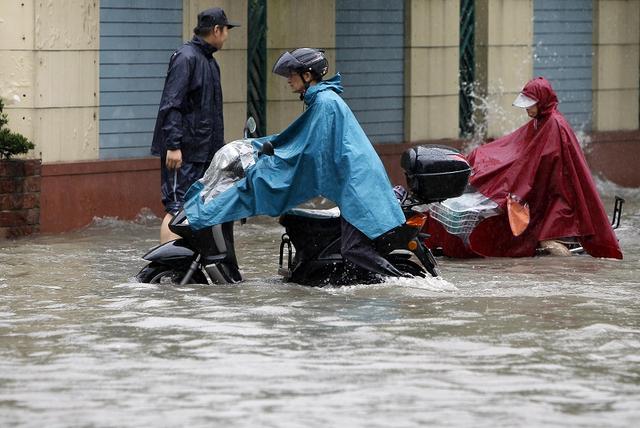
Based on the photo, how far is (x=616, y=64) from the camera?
21.0 m

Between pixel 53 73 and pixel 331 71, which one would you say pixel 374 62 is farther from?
pixel 53 73

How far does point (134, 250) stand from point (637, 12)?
9675 millimetres

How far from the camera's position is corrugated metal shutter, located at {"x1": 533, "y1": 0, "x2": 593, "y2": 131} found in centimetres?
2016

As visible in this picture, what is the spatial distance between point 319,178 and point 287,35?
704cm

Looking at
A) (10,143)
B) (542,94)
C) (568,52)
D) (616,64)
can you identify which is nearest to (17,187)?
(10,143)

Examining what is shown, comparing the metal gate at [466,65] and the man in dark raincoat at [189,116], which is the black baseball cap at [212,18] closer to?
the man in dark raincoat at [189,116]

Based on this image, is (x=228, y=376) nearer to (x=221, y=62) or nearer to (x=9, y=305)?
(x=9, y=305)

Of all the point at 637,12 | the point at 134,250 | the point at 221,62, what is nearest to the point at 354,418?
the point at 134,250

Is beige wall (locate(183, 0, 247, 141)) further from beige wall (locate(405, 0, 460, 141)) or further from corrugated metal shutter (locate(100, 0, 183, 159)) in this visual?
beige wall (locate(405, 0, 460, 141))

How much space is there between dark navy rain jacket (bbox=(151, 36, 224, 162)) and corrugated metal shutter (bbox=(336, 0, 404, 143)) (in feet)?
18.0

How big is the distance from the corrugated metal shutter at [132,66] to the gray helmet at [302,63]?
515 cm

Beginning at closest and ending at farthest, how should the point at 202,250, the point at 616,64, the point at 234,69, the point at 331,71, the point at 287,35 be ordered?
the point at 202,250
the point at 234,69
the point at 287,35
the point at 331,71
the point at 616,64

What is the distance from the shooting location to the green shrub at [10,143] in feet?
46.4

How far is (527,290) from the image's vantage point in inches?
436
